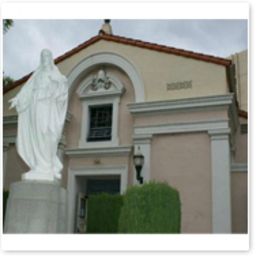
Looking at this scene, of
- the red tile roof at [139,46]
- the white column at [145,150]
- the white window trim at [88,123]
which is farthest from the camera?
the white window trim at [88,123]

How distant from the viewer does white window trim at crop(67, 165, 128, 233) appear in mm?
9938

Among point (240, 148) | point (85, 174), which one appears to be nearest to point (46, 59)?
point (85, 174)

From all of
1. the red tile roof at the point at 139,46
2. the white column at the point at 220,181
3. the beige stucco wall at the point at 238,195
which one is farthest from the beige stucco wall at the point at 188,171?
the red tile roof at the point at 139,46

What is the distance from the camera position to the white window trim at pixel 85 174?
9.94m

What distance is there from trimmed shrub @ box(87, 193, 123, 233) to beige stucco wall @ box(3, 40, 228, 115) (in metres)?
2.63

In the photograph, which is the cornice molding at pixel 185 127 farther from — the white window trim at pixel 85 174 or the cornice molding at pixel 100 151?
the white window trim at pixel 85 174

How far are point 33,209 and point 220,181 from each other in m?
4.61

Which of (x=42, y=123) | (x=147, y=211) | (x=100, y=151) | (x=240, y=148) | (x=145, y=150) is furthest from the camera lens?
(x=240, y=148)

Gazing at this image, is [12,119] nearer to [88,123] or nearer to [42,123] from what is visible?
[88,123]

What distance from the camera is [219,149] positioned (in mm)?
9023

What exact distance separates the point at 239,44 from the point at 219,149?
8.57ft

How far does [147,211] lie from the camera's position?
6117 millimetres

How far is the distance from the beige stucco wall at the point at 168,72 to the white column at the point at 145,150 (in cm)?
96
